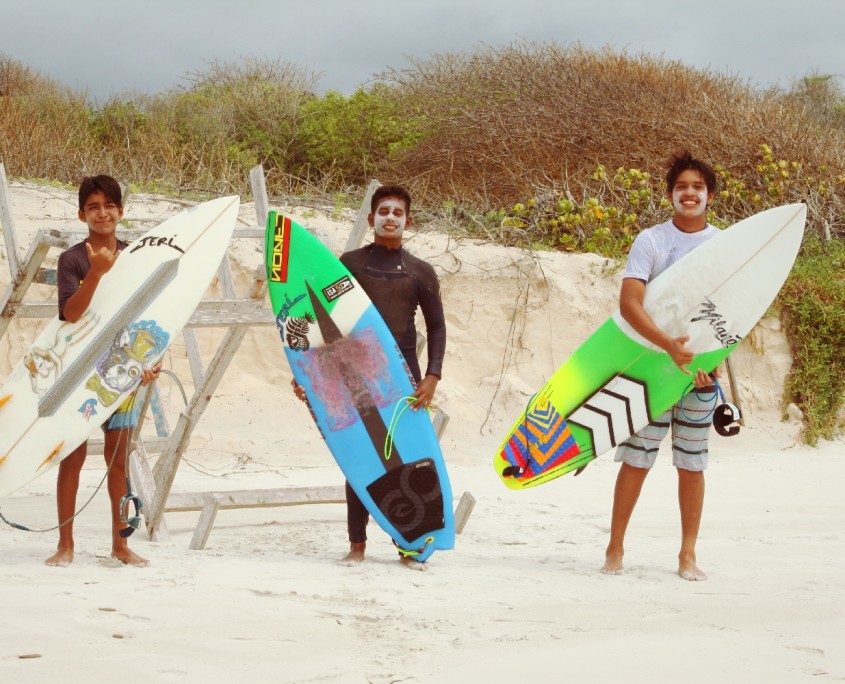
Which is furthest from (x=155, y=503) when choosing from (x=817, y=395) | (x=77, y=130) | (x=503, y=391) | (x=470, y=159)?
(x=77, y=130)

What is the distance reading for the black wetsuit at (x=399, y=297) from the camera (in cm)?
414

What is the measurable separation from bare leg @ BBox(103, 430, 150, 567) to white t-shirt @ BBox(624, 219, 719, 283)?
193 cm

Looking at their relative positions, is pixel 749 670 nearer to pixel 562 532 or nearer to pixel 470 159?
pixel 562 532

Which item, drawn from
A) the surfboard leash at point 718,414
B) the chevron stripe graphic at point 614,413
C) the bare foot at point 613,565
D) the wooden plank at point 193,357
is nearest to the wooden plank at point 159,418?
the wooden plank at point 193,357

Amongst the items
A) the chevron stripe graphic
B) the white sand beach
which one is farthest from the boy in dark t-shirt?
the chevron stripe graphic

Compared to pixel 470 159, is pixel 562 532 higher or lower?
lower

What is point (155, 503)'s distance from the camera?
457cm

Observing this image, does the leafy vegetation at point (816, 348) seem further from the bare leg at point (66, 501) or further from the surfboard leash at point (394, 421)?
the bare leg at point (66, 501)

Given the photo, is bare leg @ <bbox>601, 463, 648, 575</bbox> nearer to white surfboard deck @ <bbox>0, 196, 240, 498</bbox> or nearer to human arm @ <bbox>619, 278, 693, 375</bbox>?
human arm @ <bbox>619, 278, 693, 375</bbox>

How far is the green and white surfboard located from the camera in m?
4.05

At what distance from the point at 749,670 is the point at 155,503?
266cm

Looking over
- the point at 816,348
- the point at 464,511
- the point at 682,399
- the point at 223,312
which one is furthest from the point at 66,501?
the point at 816,348

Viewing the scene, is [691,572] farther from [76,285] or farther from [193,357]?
[193,357]

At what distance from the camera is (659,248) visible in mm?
3938
